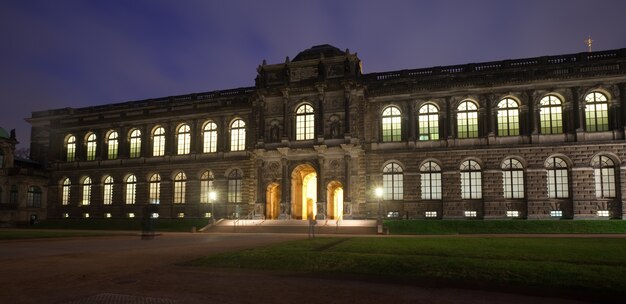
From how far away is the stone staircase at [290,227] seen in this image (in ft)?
123

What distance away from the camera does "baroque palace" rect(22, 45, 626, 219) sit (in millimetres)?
40719

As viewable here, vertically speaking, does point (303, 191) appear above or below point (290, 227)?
above

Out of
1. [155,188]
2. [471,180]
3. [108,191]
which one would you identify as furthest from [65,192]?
[471,180]

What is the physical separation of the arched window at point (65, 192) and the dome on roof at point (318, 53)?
31853 mm

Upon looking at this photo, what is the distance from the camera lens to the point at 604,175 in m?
39.9

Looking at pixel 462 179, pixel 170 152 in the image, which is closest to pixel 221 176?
pixel 170 152

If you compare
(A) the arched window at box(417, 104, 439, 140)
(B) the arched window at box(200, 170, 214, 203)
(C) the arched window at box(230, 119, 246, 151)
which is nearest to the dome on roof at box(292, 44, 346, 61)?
(C) the arched window at box(230, 119, 246, 151)

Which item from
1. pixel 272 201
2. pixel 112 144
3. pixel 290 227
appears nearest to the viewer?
pixel 290 227

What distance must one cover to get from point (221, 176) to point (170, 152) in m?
7.28

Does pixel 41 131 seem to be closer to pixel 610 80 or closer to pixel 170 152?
pixel 170 152

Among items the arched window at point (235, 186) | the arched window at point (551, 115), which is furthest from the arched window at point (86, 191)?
the arched window at point (551, 115)

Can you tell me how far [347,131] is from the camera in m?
45.1

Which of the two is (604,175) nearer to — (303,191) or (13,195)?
(303,191)

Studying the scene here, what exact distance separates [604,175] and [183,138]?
40890 millimetres
